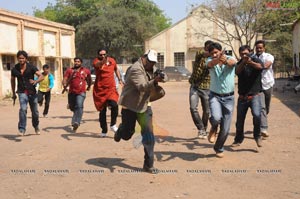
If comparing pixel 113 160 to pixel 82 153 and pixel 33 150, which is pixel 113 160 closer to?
pixel 82 153

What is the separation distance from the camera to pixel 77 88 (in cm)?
906

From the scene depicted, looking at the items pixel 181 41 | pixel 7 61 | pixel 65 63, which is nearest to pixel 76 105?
pixel 7 61

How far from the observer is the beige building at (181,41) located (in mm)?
45688

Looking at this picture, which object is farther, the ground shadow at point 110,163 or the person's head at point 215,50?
the person's head at point 215,50

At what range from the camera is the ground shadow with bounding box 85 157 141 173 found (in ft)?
19.7

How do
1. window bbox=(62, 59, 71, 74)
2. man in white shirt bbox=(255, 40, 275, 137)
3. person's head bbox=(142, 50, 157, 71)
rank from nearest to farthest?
person's head bbox=(142, 50, 157, 71) → man in white shirt bbox=(255, 40, 275, 137) → window bbox=(62, 59, 71, 74)

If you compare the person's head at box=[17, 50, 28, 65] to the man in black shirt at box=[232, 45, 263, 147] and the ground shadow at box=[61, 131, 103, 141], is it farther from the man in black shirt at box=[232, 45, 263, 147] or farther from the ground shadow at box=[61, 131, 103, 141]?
the man in black shirt at box=[232, 45, 263, 147]

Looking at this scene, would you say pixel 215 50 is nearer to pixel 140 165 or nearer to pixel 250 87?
pixel 250 87

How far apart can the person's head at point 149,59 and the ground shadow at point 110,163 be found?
4.63 feet

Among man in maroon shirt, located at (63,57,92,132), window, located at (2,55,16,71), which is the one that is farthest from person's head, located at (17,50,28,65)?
window, located at (2,55,16,71)

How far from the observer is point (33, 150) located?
736 centimetres

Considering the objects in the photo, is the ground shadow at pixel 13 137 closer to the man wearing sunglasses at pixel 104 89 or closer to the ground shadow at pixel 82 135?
the ground shadow at pixel 82 135

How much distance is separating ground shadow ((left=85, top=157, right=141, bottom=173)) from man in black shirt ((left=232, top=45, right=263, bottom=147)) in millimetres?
2045

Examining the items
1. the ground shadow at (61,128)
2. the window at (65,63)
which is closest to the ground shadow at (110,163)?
the ground shadow at (61,128)
